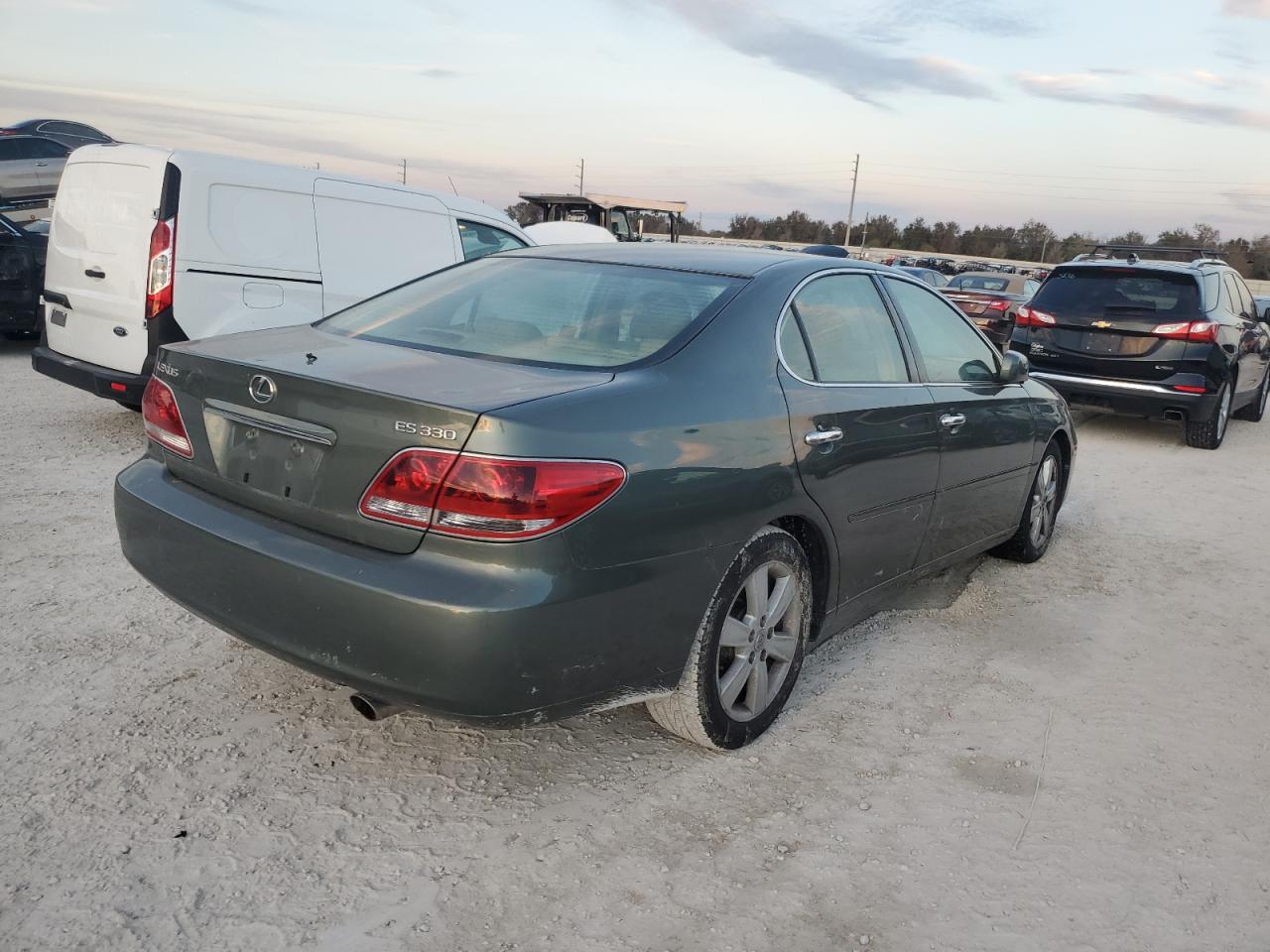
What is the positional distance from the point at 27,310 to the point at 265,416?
8.45m

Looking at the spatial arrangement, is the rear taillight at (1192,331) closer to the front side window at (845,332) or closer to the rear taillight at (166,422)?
the front side window at (845,332)

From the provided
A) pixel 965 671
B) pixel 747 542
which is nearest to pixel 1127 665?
pixel 965 671

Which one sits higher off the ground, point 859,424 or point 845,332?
point 845,332

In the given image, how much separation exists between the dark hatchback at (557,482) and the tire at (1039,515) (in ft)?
4.90

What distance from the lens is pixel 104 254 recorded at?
21.4 feet

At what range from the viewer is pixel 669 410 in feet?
9.20

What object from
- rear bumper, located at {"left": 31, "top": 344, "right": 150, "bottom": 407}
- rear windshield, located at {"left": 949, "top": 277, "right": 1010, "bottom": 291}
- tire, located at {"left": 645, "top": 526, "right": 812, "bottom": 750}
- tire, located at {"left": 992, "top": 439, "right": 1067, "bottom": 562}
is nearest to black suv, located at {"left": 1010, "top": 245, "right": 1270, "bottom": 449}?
tire, located at {"left": 992, "top": 439, "right": 1067, "bottom": 562}

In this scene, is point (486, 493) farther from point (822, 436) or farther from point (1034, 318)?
point (1034, 318)

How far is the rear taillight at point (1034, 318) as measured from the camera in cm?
963

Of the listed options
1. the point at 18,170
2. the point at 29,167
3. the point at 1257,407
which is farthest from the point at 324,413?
the point at 29,167

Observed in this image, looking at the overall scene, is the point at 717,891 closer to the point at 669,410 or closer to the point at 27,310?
the point at 669,410

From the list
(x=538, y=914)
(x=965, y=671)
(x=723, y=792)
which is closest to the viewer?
(x=538, y=914)

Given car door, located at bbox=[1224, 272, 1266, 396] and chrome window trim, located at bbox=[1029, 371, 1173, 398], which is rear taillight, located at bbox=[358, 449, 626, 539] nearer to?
chrome window trim, located at bbox=[1029, 371, 1173, 398]

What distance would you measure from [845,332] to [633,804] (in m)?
1.81
